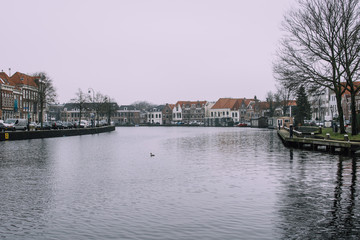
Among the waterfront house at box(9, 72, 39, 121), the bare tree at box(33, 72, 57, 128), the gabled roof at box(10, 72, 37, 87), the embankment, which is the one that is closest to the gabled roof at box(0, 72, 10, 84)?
the waterfront house at box(9, 72, 39, 121)

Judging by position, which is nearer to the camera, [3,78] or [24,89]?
[3,78]

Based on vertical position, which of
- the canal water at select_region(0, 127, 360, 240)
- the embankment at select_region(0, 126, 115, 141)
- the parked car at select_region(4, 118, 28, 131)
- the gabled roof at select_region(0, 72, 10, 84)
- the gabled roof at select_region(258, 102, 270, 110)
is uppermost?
the gabled roof at select_region(0, 72, 10, 84)

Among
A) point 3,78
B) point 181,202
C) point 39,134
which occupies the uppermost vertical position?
point 3,78

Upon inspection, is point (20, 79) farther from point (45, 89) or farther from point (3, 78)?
point (45, 89)

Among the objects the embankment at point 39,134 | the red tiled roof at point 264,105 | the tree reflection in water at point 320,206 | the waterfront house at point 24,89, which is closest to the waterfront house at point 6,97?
the waterfront house at point 24,89

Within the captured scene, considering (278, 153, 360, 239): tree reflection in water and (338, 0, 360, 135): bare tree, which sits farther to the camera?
(338, 0, 360, 135): bare tree

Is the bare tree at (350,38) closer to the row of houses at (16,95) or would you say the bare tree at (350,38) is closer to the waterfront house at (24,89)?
the row of houses at (16,95)

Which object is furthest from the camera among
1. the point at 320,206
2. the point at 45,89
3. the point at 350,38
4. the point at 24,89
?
the point at 24,89

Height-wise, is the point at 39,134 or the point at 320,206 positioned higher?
the point at 39,134

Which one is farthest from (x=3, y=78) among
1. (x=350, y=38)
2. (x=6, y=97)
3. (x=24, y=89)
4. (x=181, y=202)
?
(x=181, y=202)

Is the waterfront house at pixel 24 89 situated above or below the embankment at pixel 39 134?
above

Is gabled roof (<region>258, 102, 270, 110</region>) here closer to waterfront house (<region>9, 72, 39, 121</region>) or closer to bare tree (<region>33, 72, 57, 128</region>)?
waterfront house (<region>9, 72, 39, 121</region>)

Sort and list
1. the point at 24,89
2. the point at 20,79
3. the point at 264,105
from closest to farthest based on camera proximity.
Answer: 1. the point at 20,79
2. the point at 24,89
3. the point at 264,105

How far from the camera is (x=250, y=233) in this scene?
12.8m
